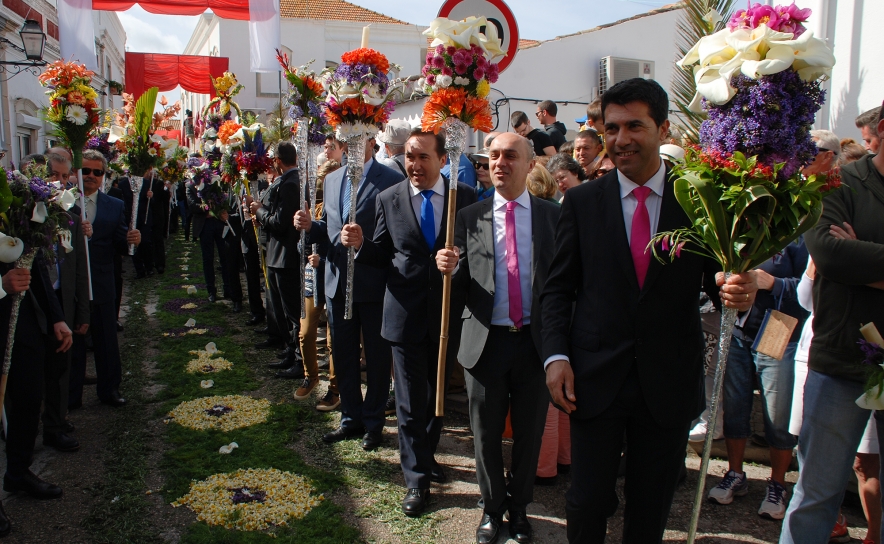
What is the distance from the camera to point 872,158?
311cm

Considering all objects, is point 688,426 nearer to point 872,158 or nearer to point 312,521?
point 872,158

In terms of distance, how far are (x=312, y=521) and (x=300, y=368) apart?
131 inches

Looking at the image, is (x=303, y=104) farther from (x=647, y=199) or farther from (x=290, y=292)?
(x=647, y=199)

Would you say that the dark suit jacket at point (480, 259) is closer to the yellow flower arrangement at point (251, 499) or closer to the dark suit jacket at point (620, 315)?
the dark suit jacket at point (620, 315)

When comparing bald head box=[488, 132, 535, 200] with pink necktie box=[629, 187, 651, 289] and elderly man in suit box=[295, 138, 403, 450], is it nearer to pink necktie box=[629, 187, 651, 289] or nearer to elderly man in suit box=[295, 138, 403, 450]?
pink necktie box=[629, 187, 651, 289]

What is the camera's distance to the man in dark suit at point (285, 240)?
703 cm

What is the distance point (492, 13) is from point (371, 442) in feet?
12.4

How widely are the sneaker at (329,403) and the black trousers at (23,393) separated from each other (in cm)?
237

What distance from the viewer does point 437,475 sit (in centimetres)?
477

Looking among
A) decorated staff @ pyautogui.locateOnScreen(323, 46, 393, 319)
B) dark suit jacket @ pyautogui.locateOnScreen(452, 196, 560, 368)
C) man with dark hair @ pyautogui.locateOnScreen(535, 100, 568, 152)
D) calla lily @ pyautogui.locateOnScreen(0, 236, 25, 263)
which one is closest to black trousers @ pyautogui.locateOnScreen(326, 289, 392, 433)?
decorated staff @ pyautogui.locateOnScreen(323, 46, 393, 319)

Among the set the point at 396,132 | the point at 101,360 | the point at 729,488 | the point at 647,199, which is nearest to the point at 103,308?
the point at 101,360

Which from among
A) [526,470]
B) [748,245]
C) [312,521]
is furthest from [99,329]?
[748,245]

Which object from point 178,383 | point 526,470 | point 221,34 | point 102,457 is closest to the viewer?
point 526,470

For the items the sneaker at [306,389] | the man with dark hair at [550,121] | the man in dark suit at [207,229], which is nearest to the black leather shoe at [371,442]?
the sneaker at [306,389]
